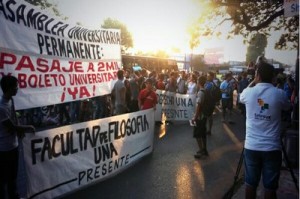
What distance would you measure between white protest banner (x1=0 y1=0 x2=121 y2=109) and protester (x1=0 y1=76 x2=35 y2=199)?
14.3 inches

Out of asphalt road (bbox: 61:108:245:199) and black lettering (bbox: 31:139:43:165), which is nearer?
black lettering (bbox: 31:139:43:165)

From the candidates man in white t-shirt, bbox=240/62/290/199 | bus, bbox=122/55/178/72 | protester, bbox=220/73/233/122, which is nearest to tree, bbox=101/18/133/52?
bus, bbox=122/55/178/72

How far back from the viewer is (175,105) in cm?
1296

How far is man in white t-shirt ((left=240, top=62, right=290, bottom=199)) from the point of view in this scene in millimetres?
3906

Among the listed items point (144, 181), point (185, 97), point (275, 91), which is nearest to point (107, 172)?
point (144, 181)

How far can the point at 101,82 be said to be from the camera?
6555mm

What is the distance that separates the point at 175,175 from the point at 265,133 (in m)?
2.83

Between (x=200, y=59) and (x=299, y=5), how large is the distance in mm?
50379

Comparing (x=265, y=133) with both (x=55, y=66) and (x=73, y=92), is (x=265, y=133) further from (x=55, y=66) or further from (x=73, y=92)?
(x=55, y=66)

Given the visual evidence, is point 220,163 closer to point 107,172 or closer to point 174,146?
point 174,146

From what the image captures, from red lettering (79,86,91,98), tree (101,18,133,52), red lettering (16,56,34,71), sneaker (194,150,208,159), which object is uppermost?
tree (101,18,133,52)

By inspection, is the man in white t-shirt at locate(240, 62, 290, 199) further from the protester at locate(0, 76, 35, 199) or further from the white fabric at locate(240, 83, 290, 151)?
the protester at locate(0, 76, 35, 199)

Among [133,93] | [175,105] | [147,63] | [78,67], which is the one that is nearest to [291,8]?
[78,67]

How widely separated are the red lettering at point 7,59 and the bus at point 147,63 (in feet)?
80.5
